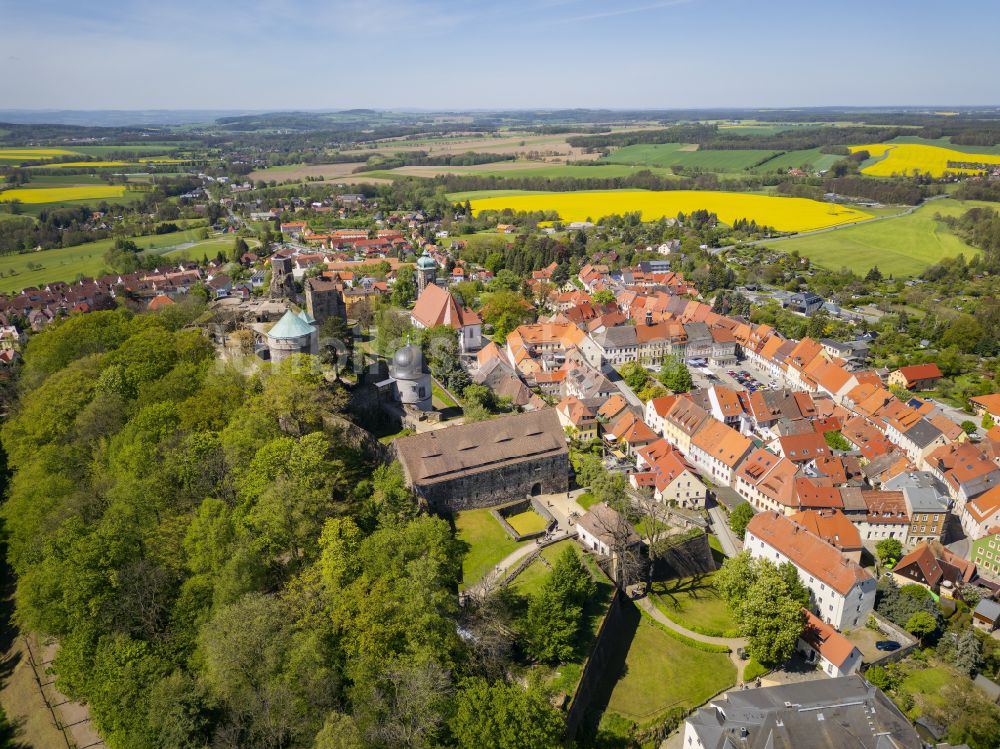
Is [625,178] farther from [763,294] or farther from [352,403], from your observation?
[352,403]

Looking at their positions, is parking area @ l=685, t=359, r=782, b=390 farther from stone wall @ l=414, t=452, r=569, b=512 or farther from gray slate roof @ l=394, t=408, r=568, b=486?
gray slate roof @ l=394, t=408, r=568, b=486

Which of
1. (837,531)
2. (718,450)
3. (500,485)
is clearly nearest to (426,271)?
(718,450)

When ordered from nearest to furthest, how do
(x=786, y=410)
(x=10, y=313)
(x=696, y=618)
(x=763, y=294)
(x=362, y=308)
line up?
1. (x=696, y=618)
2. (x=786, y=410)
3. (x=362, y=308)
4. (x=10, y=313)
5. (x=763, y=294)

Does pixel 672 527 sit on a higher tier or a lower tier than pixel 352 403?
lower

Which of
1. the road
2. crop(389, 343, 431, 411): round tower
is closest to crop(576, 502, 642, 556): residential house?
the road

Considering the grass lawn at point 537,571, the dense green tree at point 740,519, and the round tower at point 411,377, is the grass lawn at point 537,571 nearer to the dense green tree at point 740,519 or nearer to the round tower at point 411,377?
the dense green tree at point 740,519

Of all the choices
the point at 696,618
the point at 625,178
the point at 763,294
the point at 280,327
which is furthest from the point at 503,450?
the point at 625,178
